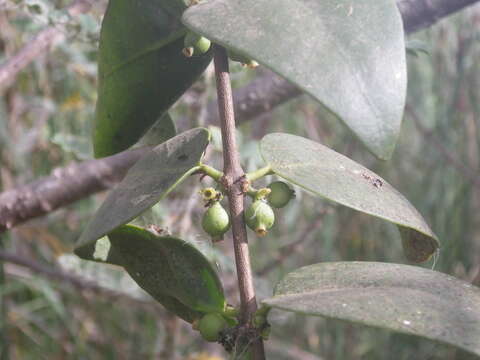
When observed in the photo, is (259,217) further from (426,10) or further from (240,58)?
(426,10)

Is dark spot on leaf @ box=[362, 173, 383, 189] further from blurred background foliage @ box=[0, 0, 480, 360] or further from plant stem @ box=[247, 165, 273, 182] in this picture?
blurred background foliage @ box=[0, 0, 480, 360]

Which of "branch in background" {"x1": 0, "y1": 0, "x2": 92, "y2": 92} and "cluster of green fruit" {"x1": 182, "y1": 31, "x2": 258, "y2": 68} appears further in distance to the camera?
"branch in background" {"x1": 0, "y1": 0, "x2": 92, "y2": 92}

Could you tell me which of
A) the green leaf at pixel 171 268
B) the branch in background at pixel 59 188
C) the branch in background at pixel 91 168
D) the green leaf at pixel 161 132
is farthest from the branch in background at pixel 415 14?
the green leaf at pixel 171 268

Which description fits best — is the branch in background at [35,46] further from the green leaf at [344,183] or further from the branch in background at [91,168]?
the green leaf at [344,183]

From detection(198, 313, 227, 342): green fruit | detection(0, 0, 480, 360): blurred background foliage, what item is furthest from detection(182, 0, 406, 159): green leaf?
detection(0, 0, 480, 360): blurred background foliage

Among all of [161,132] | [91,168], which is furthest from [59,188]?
[161,132]

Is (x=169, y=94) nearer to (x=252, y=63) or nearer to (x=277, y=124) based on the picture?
(x=252, y=63)
